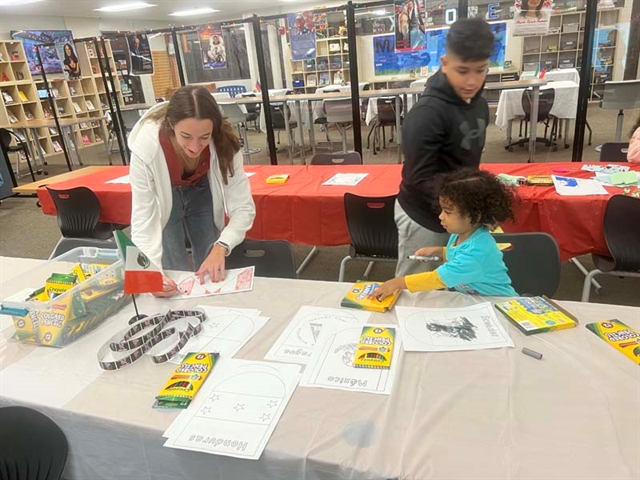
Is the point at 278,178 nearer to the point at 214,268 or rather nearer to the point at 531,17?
the point at 214,268

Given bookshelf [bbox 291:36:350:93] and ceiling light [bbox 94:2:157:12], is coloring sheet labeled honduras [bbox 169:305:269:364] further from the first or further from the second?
ceiling light [bbox 94:2:157:12]

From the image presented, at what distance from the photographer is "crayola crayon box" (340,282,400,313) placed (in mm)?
1269

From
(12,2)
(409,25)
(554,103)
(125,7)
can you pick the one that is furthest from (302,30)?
(125,7)

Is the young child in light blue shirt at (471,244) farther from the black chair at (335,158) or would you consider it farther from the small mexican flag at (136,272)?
the black chair at (335,158)

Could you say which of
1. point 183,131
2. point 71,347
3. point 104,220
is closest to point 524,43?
point 104,220

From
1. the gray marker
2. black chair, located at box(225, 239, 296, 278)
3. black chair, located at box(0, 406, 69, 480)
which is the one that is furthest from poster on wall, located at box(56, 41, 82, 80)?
the gray marker

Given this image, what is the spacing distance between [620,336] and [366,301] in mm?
619

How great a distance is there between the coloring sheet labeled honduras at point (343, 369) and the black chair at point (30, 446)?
21.2 inches

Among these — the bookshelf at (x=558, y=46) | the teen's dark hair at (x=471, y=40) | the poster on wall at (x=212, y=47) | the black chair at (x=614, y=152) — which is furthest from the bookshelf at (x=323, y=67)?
the teen's dark hair at (x=471, y=40)

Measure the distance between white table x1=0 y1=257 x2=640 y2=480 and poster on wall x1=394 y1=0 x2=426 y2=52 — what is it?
3.55 meters

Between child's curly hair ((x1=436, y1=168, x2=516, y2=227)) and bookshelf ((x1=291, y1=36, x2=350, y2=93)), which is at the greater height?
bookshelf ((x1=291, y1=36, x2=350, y2=93))

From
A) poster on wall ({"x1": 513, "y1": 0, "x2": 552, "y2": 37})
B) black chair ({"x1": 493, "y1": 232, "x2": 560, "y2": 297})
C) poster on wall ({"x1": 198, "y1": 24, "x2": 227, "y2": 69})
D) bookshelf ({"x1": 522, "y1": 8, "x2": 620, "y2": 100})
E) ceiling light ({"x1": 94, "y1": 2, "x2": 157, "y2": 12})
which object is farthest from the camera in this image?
ceiling light ({"x1": 94, "y1": 2, "x2": 157, "y2": 12})

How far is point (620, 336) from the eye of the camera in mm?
Answer: 1060

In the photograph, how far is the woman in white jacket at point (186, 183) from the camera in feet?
4.86
